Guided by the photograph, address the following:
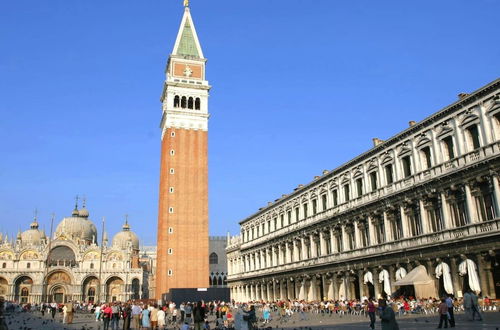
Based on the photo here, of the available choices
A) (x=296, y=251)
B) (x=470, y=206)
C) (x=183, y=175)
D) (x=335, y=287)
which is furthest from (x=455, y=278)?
(x=183, y=175)

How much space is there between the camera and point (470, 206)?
29.2 meters

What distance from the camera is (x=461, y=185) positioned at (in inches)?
1189

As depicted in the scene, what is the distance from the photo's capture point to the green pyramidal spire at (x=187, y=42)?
71.6 metres

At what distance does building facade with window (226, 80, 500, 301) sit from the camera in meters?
28.6

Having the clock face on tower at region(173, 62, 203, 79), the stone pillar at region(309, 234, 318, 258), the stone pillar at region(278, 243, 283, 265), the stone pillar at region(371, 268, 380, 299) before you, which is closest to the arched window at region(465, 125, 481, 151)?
the stone pillar at region(371, 268, 380, 299)

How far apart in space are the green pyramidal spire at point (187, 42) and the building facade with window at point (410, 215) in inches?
1184

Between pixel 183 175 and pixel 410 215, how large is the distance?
36909mm

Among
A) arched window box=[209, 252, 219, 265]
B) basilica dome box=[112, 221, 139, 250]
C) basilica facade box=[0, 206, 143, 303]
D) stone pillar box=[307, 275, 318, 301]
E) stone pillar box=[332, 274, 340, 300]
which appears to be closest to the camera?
stone pillar box=[332, 274, 340, 300]

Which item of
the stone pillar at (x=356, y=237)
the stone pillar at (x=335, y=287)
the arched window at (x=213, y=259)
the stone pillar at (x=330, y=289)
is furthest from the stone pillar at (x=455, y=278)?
the arched window at (x=213, y=259)

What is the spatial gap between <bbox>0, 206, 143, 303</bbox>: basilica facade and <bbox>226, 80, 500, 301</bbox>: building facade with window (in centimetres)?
4893

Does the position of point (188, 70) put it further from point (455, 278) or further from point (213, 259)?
point (455, 278)

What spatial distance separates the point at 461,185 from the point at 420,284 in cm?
696

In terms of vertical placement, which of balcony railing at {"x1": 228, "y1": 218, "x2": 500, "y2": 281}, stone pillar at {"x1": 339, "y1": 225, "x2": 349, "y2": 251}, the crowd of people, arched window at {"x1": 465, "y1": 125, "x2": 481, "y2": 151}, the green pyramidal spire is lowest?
the crowd of people

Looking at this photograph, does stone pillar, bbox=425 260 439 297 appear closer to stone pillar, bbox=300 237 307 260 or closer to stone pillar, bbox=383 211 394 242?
stone pillar, bbox=383 211 394 242
